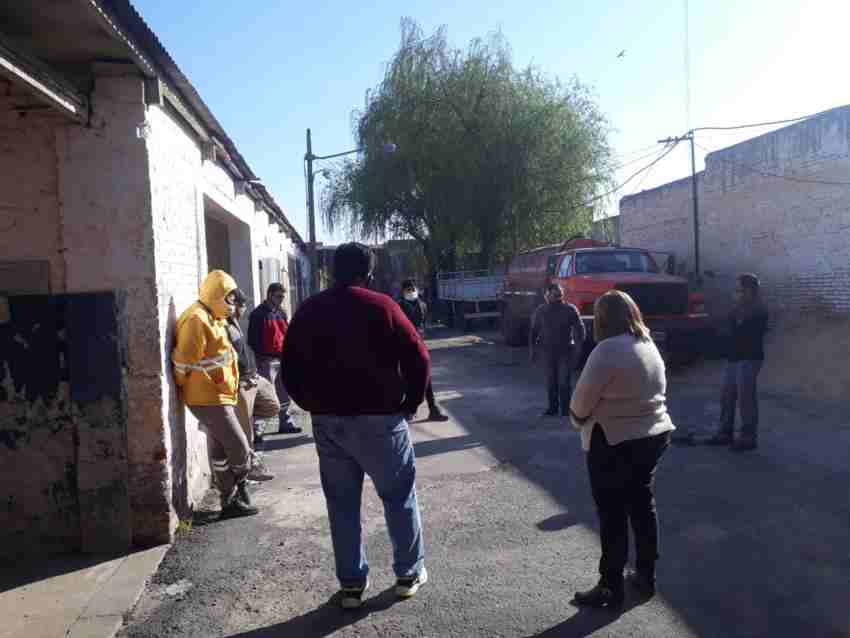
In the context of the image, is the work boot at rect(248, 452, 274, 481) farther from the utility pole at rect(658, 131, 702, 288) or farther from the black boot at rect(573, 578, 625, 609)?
the utility pole at rect(658, 131, 702, 288)

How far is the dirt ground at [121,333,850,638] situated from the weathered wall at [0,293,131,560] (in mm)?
640

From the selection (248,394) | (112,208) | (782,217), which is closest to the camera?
(112,208)

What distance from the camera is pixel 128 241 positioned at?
4.98 metres

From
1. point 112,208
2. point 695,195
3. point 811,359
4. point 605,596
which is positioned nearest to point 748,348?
point 605,596

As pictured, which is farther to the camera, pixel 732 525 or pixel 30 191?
pixel 732 525

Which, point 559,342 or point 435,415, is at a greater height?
point 559,342

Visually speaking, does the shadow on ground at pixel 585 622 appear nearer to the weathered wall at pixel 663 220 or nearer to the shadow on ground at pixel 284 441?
the shadow on ground at pixel 284 441

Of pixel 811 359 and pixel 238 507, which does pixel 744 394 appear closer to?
pixel 238 507

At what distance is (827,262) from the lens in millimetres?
15109

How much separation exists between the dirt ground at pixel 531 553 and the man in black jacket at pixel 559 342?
62.1 inches

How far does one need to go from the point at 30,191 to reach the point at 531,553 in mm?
3865

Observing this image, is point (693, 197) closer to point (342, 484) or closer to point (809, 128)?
point (809, 128)

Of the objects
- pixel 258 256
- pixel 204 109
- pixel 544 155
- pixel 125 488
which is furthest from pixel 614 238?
pixel 125 488

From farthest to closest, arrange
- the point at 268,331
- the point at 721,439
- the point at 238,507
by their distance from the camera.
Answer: the point at 268,331
the point at 721,439
the point at 238,507
